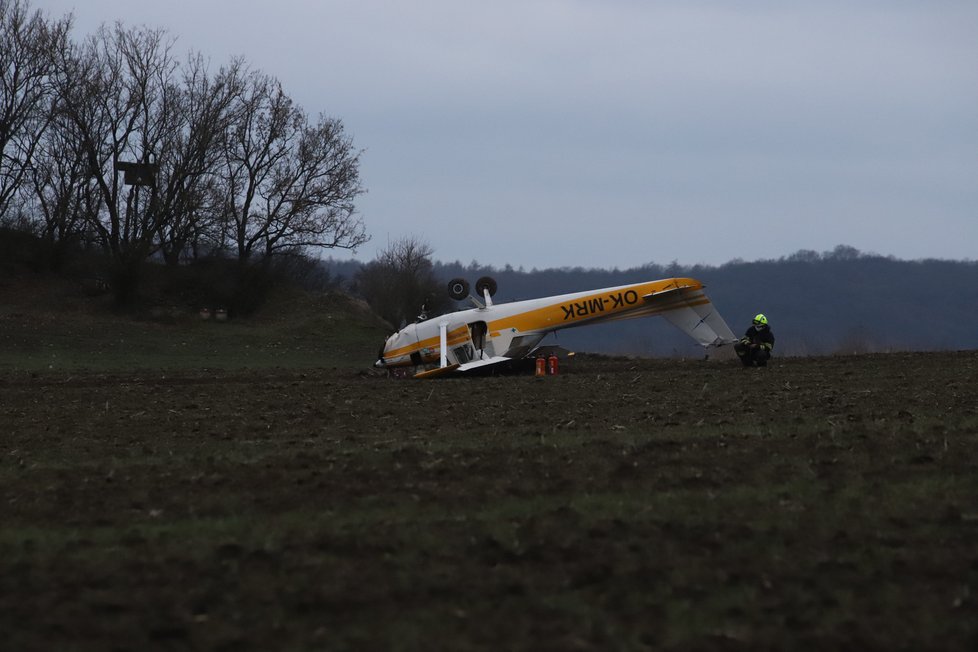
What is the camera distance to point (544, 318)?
32.0 meters

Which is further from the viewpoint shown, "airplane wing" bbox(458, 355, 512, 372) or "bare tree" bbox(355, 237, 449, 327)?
"bare tree" bbox(355, 237, 449, 327)

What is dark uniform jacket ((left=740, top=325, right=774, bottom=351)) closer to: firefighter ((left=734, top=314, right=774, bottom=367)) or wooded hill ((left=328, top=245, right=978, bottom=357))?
firefighter ((left=734, top=314, right=774, bottom=367))

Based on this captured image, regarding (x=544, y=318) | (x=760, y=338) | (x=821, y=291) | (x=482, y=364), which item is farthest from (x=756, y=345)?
(x=821, y=291)

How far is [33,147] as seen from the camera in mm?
60844

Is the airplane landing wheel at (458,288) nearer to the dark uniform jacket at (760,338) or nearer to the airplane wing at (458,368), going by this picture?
the airplane wing at (458,368)

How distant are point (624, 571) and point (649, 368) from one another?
79.6ft

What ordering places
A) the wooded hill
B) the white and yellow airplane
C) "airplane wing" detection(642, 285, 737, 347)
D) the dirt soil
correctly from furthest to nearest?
the wooded hill
"airplane wing" detection(642, 285, 737, 347)
the white and yellow airplane
the dirt soil

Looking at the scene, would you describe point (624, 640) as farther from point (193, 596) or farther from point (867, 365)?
point (867, 365)

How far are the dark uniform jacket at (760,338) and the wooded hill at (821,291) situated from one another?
4424 inches

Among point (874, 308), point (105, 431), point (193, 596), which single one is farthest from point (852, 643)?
point (874, 308)

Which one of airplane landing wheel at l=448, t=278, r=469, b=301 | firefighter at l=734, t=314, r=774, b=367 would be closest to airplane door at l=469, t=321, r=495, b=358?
airplane landing wheel at l=448, t=278, r=469, b=301

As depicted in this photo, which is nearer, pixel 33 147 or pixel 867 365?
pixel 867 365

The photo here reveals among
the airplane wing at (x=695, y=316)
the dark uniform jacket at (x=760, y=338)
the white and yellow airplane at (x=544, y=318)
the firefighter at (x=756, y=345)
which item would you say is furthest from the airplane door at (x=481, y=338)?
the dark uniform jacket at (x=760, y=338)

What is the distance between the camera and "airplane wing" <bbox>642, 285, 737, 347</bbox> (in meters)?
32.4
